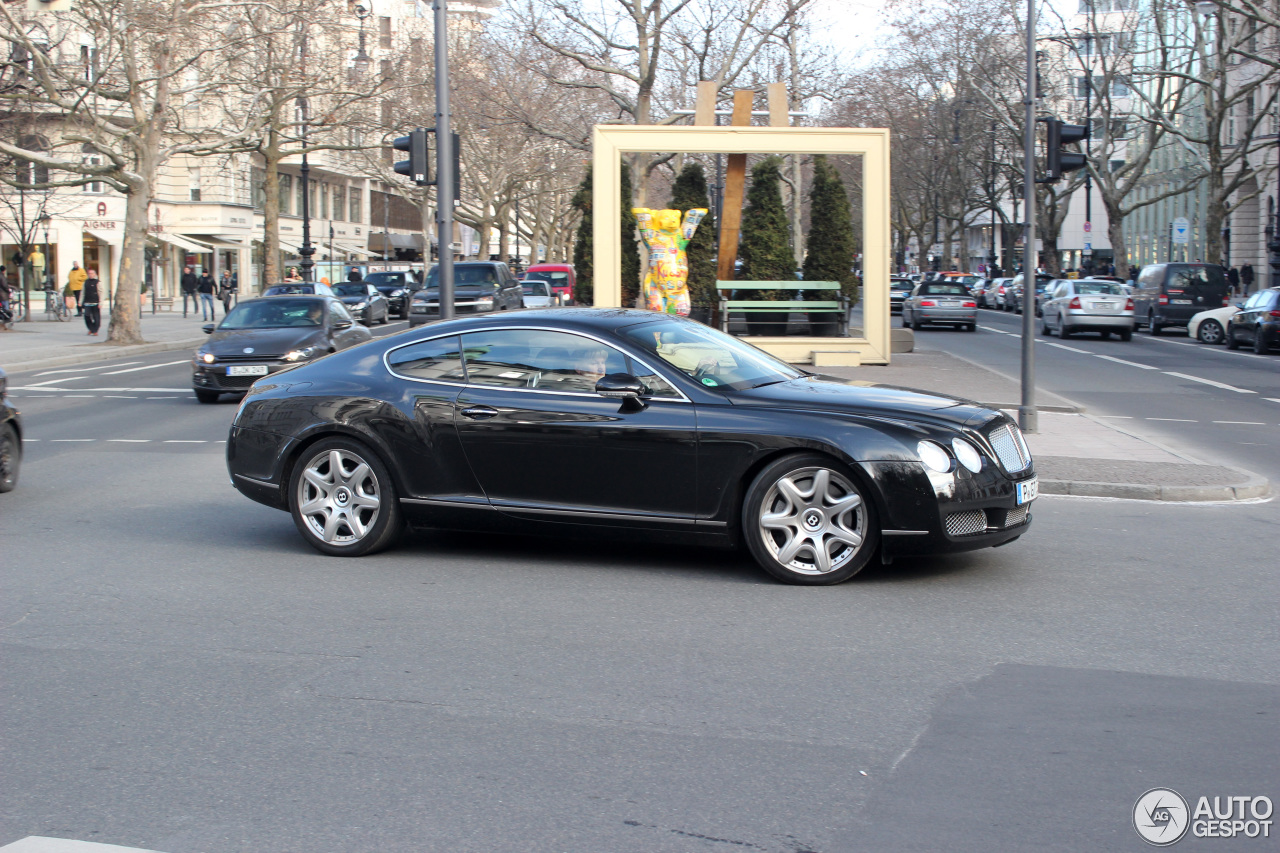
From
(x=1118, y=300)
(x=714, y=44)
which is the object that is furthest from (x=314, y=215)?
(x=1118, y=300)

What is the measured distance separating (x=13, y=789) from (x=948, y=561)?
16.6 feet

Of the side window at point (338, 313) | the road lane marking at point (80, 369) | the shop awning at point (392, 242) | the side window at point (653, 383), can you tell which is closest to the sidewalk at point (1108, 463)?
the side window at point (653, 383)

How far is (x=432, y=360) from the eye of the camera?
7641 mm

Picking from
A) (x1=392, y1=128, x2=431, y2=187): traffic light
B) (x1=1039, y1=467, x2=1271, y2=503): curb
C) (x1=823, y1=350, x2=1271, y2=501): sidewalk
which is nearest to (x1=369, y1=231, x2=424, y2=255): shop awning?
(x1=392, y1=128, x2=431, y2=187): traffic light

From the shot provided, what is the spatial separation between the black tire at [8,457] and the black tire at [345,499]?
3.73 metres

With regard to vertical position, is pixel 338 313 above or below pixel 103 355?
above

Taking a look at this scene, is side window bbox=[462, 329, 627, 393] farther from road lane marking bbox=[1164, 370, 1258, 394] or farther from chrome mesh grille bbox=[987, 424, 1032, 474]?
road lane marking bbox=[1164, 370, 1258, 394]

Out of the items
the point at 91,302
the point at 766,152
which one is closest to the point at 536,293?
the point at 91,302

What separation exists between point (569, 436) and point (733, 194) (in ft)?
60.3

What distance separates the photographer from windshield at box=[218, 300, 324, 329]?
61.2 ft

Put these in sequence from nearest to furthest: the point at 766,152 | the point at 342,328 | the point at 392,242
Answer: the point at 342,328 → the point at 766,152 → the point at 392,242

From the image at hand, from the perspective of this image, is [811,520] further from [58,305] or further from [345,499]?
[58,305]

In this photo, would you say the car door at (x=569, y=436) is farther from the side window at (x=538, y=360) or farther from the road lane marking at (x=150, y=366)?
the road lane marking at (x=150, y=366)

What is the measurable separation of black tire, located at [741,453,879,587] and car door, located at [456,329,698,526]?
40 cm
